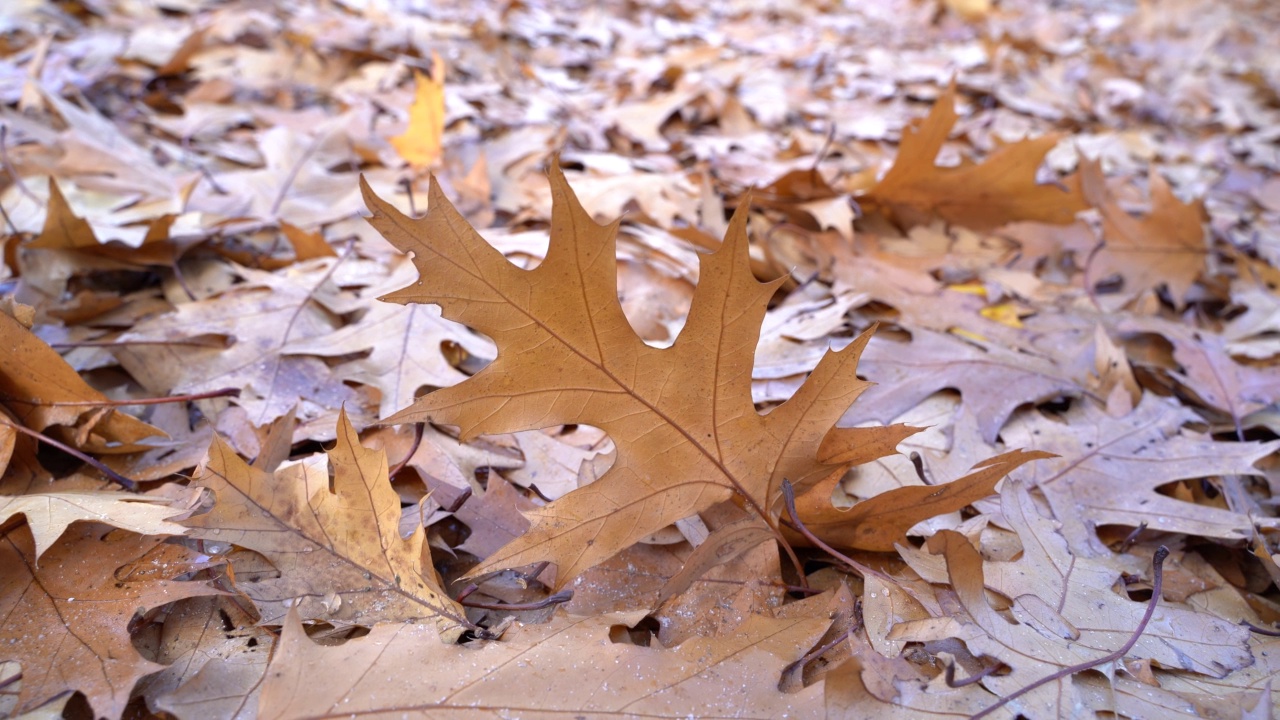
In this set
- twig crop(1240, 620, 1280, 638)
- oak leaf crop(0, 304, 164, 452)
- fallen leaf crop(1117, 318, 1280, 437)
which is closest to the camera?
twig crop(1240, 620, 1280, 638)

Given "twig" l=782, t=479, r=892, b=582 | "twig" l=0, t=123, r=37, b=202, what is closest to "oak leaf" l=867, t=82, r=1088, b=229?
"twig" l=782, t=479, r=892, b=582

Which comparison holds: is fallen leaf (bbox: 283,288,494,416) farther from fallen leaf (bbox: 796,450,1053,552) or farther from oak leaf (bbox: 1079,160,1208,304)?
oak leaf (bbox: 1079,160,1208,304)

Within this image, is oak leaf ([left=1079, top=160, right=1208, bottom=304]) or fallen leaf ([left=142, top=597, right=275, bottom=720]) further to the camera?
oak leaf ([left=1079, top=160, right=1208, bottom=304])

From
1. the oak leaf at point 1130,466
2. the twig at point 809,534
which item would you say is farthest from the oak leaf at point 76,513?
the oak leaf at point 1130,466

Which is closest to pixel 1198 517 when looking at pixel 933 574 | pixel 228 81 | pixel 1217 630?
pixel 1217 630

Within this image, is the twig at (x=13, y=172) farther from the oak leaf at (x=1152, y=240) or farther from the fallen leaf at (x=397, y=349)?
the oak leaf at (x=1152, y=240)

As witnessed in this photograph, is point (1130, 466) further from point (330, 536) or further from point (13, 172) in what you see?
point (13, 172)

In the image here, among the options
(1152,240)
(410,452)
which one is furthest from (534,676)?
(1152,240)
